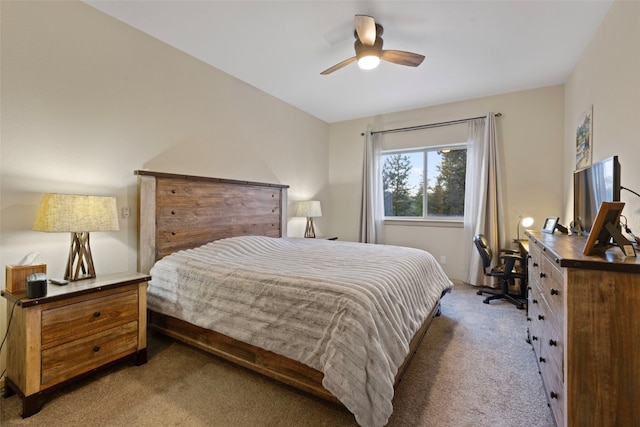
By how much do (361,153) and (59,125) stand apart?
400cm

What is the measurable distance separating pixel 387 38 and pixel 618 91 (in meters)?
1.82

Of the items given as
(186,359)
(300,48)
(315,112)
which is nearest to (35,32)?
(300,48)

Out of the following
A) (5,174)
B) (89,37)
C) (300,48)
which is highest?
(300,48)

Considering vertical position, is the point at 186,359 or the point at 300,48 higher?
the point at 300,48

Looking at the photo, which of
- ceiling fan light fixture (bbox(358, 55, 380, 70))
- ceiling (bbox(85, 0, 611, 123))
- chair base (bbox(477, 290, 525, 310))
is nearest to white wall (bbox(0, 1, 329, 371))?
ceiling (bbox(85, 0, 611, 123))

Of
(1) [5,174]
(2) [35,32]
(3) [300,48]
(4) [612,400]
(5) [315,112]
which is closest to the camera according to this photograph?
(4) [612,400]

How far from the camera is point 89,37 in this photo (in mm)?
2244

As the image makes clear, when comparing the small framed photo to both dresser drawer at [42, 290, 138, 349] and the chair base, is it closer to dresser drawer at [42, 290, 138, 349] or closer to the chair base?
the chair base

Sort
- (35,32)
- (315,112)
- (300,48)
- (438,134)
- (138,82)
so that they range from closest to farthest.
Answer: (35,32)
(138,82)
(300,48)
(438,134)
(315,112)

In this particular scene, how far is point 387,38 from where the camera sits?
105 inches

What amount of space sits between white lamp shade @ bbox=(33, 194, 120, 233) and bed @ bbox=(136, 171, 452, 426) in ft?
1.64

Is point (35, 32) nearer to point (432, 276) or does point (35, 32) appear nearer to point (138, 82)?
point (138, 82)

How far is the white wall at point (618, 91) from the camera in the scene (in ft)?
5.83

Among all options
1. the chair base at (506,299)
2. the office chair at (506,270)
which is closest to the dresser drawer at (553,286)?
the office chair at (506,270)
